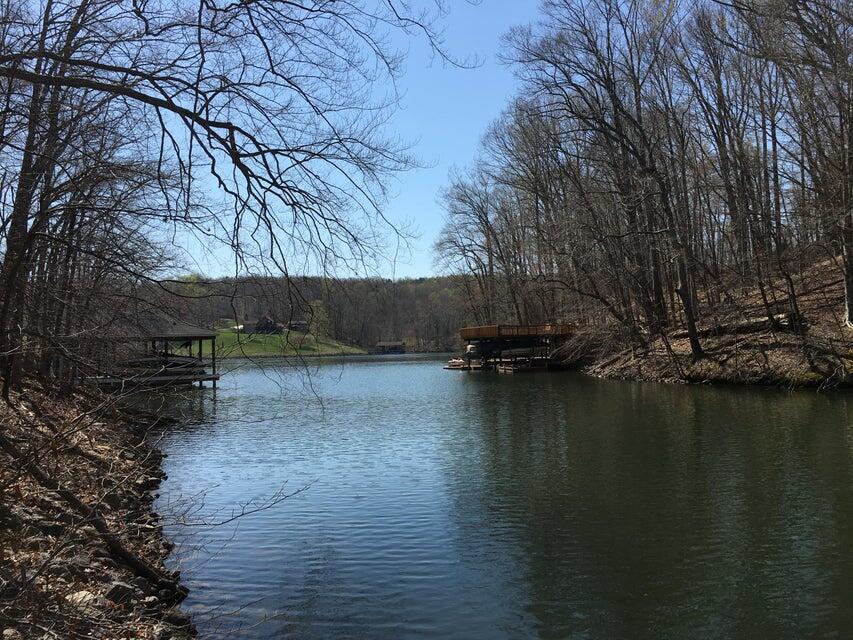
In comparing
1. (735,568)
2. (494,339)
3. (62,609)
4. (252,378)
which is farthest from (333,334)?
(252,378)

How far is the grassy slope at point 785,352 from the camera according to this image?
69.8 ft

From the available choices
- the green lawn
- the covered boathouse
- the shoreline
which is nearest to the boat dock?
the shoreline

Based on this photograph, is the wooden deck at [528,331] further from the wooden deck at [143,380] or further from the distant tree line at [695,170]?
the wooden deck at [143,380]

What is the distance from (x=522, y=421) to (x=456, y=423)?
5.98 feet

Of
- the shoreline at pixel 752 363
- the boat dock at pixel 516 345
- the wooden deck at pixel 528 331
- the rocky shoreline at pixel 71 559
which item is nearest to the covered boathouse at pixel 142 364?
Answer: the rocky shoreline at pixel 71 559

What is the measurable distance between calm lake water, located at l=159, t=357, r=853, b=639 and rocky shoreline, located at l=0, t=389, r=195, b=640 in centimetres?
48

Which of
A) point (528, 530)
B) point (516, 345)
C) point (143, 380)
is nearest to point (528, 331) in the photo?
point (516, 345)

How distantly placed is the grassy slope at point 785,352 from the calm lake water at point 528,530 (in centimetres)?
550

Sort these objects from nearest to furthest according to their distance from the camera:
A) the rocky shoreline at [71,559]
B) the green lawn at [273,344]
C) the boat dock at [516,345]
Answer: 1. the rocky shoreline at [71,559]
2. the green lawn at [273,344]
3. the boat dock at [516,345]

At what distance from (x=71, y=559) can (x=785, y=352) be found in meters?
23.8

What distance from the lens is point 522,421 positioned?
60.9ft

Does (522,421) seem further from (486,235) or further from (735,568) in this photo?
(486,235)

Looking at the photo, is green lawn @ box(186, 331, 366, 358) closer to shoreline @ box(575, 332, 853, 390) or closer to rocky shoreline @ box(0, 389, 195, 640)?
rocky shoreline @ box(0, 389, 195, 640)

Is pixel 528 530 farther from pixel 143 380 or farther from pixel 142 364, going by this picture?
pixel 142 364
